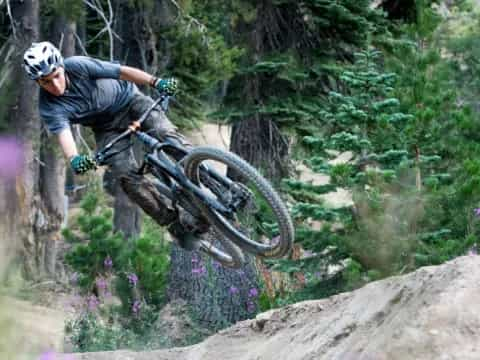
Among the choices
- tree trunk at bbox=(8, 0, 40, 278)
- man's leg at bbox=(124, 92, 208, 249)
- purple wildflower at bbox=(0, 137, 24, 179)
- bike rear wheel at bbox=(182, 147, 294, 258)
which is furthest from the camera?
tree trunk at bbox=(8, 0, 40, 278)

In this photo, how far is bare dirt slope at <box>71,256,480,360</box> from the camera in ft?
14.9

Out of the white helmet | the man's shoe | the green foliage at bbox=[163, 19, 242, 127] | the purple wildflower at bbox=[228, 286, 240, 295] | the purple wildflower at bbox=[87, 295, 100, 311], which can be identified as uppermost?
the green foliage at bbox=[163, 19, 242, 127]

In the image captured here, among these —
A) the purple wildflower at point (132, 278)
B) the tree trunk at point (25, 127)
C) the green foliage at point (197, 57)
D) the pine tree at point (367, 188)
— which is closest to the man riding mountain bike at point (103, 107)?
the pine tree at point (367, 188)

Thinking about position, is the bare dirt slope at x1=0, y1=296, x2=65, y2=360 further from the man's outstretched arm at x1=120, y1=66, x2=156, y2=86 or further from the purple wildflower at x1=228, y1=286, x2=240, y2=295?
the purple wildflower at x1=228, y1=286, x2=240, y2=295

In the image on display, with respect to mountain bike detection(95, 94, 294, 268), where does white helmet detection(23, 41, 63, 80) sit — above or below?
above

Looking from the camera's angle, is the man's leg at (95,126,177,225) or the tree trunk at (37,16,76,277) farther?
the tree trunk at (37,16,76,277)

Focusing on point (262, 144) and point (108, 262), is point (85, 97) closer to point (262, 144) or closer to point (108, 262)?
point (108, 262)

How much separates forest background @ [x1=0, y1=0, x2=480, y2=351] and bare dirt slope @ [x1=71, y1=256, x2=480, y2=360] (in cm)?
128

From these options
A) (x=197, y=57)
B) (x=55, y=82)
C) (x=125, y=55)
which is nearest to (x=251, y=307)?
(x=55, y=82)

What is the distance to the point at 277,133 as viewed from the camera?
15.4 metres

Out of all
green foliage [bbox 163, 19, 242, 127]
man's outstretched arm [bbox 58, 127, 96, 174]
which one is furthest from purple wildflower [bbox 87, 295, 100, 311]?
green foliage [bbox 163, 19, 242, 127]

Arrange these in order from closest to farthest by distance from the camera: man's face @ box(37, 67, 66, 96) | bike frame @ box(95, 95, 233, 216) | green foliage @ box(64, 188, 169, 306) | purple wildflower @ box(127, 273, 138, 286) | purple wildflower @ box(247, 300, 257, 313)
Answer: man's face @ box(37, 67, 66, 96), bike frame @ box(95, 95, 233, 216), purple wildflower @ box(247, 300, 257, 313), purple wildflower @ box(127, 273, 138, 286), green foliage @ box(64, 188, 169, 306)

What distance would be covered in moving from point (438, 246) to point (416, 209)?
0.42 metres

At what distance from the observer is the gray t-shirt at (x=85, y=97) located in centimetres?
716
